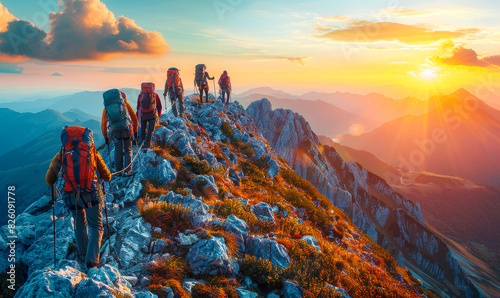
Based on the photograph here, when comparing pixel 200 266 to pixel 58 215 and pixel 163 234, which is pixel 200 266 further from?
pixel 58 215

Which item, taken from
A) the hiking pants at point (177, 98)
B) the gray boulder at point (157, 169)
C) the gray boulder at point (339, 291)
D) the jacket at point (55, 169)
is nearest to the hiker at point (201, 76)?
the hiking pants at point (177, 98)

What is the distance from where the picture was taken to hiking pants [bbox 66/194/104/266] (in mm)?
5859

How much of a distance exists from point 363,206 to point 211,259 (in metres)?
59.6

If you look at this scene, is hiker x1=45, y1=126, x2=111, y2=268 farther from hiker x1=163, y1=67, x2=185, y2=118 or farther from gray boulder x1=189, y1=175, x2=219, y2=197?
hiker x1=163, y1=67, x2=185, y2=118

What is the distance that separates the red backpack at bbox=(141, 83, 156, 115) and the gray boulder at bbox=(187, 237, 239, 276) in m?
8.09

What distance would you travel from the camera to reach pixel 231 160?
57.9 ft

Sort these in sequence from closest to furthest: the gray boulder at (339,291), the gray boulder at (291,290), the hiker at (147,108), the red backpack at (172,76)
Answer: the gray boulder at (291,290), the gray boulder at (339,291), the hiker at (147,108), the red backpack at (172,76)

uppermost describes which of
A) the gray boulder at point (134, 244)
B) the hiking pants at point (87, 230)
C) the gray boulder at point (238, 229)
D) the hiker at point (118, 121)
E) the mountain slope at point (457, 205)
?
the hiker at point (118, 121)

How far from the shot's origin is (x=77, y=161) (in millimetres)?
5727

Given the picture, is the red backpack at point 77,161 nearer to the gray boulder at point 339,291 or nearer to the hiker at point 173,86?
the gray boulder at point 339,291

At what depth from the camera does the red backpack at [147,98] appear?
39.1 ft

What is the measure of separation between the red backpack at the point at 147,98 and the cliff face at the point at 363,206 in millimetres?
36847

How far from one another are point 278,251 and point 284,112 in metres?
52.9

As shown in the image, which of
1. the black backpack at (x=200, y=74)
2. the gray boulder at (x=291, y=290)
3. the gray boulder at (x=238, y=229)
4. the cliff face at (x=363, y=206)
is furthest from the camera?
the cliff face at (x=363, y=206)
